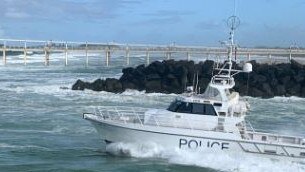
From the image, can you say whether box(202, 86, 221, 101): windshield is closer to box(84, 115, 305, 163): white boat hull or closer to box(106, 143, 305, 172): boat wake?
box(84, 115, 305, 163): white boat hull

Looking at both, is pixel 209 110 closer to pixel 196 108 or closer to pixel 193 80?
pixel 196 108

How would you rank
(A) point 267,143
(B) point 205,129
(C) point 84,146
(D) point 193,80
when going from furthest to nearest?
(D) point 193,80
(C) point 84,146
(B) point 205,129
(A) point 267,143

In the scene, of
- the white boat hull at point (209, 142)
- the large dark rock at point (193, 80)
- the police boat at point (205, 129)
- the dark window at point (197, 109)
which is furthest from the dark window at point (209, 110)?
the large dark rock at point (193, 80)

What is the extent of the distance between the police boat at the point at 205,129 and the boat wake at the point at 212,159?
0.16 meters

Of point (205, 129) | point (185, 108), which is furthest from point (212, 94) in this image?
point (205, 129)

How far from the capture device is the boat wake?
19234 millimetres

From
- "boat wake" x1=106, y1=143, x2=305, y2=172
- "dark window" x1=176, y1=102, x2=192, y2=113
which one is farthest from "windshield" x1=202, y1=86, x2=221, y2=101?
"boat wake" x1=106, y1=143, x2=305, y2=172

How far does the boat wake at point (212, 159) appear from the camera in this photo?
19234mm

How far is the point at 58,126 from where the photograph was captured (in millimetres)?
26844

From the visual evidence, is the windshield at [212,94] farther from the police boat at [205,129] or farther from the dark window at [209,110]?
the dark window at [209,110]

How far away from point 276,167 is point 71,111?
15.5m

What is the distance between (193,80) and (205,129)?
2392 cm

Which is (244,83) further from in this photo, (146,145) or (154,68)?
(146,145)

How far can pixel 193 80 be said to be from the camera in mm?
43750
